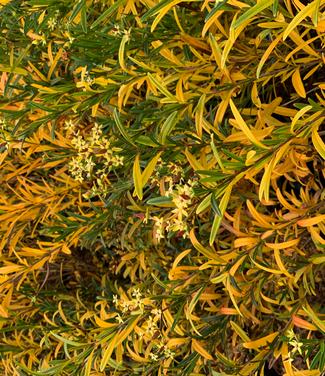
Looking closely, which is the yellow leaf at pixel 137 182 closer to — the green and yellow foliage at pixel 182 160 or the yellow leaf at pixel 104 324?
the green and yellow foliage at pixel 182 160

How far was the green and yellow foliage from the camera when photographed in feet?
3.41

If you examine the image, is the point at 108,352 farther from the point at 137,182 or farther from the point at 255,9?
the point at 255,9

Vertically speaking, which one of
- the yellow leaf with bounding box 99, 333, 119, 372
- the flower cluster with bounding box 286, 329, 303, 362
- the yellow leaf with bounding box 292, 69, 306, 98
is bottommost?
the yellow leaf with bounding box 99, 333, 119, 372

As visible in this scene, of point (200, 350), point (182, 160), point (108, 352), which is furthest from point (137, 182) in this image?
point (200, 350)

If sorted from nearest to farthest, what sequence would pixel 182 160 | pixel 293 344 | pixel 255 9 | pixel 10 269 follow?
pixel 255 9
pixel 293 344
pixel 182 160
pixel 10 269

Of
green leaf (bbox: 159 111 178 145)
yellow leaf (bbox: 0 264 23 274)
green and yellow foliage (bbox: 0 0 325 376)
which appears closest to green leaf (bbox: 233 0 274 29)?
green and yellow foliage (bbox: 0 0 325 376)

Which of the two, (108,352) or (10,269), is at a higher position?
(108,352)

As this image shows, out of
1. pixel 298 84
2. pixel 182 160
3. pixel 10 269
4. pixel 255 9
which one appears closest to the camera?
pixel 255 9

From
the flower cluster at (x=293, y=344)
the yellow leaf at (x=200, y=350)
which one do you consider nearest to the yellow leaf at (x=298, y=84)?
the flower cluster at (x=293, y=344)

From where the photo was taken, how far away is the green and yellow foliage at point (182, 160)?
1038mm

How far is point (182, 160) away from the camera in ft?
4.01

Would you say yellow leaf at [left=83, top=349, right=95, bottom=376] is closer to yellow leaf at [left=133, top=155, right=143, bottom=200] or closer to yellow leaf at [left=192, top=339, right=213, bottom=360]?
yellow leaf at [left=192, top=339, right=213, bottom=360]

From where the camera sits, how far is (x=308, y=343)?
3.42ft

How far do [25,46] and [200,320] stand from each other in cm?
76
